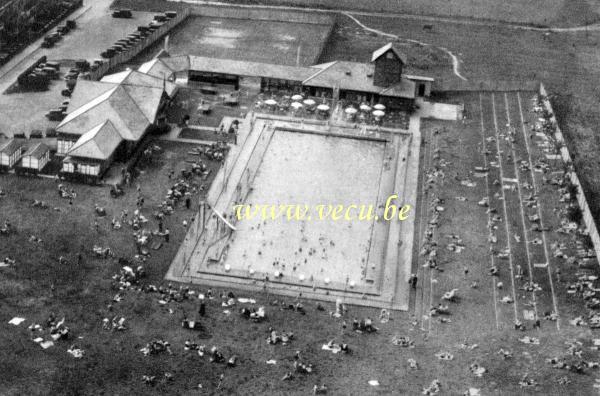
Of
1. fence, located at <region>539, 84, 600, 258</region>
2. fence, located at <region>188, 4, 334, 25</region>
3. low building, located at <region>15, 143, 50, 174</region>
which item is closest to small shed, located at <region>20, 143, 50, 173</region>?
low building, located at <region>15, 143, 50, 174</region>

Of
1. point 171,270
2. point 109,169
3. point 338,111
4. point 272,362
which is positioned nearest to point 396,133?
point 338,111

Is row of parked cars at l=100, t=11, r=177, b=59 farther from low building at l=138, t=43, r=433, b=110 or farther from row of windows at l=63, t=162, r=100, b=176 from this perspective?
row of windows at l=63, t=162, r=100, b=176

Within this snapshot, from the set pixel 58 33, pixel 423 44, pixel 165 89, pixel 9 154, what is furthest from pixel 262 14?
pixel 9 154

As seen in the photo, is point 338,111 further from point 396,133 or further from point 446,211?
point 446,211

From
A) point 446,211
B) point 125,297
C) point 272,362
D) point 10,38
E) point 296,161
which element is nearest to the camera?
point 272,362

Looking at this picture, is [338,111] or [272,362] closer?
[272,362]

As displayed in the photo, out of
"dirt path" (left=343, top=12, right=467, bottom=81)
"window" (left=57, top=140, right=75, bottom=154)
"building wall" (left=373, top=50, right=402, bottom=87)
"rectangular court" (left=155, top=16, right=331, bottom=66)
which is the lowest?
"dirt path" (left=343, top=12, right=467, bottom=81)

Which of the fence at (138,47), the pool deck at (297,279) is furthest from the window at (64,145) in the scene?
the fence at (138,47)
